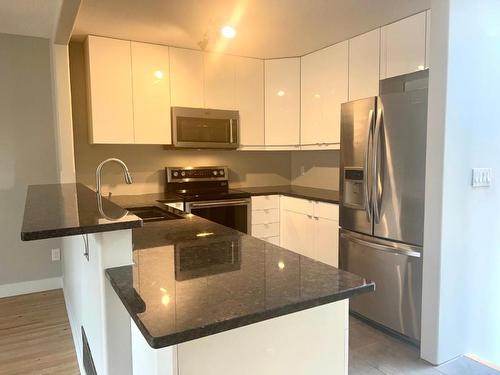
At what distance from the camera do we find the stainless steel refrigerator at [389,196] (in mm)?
2453

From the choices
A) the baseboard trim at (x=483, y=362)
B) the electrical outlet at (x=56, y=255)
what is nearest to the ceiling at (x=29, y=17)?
the electrical outlet at (x=56, y=255)

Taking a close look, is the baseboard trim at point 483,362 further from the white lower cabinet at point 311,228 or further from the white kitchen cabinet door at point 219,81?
the white kitchen cabinet door at point 219,81

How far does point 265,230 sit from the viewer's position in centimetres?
399

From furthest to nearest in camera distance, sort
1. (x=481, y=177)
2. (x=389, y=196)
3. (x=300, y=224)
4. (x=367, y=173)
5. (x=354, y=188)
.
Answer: (x=300, y=224)
(x=354, y=188)
(x=367, y=173)
(x=389, y=196)
(x=481, y=177)

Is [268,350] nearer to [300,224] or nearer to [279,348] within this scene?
[279,348]

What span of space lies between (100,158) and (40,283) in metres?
1.34

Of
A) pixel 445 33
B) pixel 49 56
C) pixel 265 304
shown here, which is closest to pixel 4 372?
pixel 265 304

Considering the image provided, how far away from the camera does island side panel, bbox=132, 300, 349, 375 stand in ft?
3.17

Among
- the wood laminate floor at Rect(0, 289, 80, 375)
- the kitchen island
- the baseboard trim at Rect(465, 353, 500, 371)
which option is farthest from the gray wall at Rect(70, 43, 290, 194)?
the baseboard trim at Rect(465, 353, 500, 371)

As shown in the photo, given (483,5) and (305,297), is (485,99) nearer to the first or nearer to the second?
(483,5)

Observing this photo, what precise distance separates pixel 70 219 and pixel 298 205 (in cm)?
276

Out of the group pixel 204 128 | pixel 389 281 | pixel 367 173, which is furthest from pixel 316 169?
pixel 389 281

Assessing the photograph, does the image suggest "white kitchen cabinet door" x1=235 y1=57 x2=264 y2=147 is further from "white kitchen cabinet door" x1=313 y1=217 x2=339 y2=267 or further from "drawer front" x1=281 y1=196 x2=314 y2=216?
"white kitchen cabinet door" x1=313 y1=217 x2=339 y2=267

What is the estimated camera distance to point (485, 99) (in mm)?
2383
